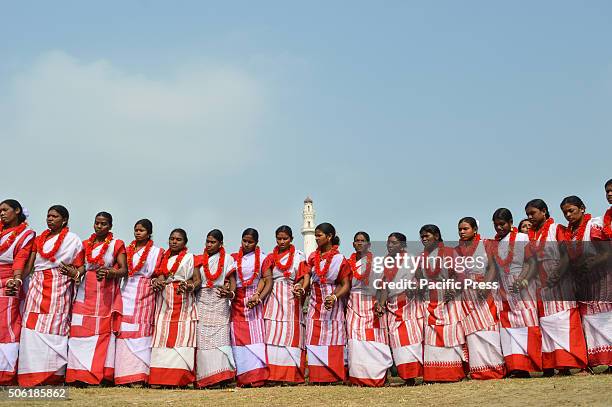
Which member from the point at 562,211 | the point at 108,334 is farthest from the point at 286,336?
the point at 562,211

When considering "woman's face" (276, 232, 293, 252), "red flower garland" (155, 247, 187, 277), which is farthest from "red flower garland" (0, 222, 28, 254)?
"woman's face" (276, 232, 293, 252)

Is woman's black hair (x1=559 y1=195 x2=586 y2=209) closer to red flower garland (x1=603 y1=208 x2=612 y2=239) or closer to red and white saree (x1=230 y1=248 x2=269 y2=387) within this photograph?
red flower garland (x1=603 y1=208 x2=612 y2=239)

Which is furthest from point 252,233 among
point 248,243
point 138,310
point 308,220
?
point 308,220

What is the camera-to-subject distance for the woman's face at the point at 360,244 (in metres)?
8.95

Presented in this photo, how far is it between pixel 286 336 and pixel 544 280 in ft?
10.7

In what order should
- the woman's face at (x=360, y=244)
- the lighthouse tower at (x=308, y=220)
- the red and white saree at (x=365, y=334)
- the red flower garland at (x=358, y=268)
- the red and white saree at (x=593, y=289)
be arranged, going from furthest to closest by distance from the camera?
the lighthouse tower at (x=308, y=220), the woman's face at (x=360, y=244), the red flower garland at (x=358, y=268), the red and white saree at (x=365, y=334), the red and white saree at (x=593, y=289)

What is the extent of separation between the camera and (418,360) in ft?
26.8

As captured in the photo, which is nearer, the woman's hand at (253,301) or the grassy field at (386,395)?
the grassy field at (386,395)

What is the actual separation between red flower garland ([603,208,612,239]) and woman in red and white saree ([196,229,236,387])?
4531mm

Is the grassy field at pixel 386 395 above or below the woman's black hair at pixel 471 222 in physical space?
below

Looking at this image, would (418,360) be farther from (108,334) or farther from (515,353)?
(108,334)

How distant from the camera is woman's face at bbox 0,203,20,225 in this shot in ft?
27.2

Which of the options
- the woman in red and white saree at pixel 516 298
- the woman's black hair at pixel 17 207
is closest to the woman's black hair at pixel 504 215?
the woman in red and white saree at pixel 516 298

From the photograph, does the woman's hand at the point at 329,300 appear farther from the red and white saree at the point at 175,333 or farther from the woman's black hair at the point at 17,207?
the woman's black hair at the point at 17,207
